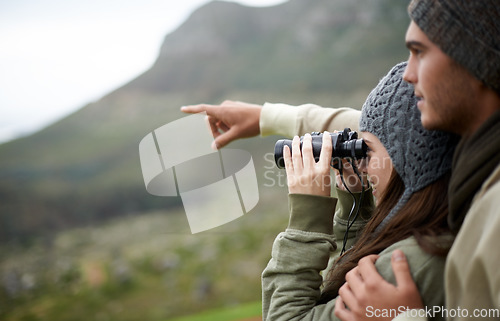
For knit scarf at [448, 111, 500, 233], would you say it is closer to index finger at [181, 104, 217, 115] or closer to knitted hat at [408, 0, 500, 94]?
knitted hat at [408, 0, 500, 94]

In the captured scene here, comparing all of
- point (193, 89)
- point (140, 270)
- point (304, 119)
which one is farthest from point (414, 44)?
point (193, 89)

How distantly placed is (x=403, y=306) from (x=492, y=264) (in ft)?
0.87

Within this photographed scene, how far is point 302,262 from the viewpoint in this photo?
1215 millimetres

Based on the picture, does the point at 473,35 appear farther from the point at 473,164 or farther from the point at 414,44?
the point at 473,164

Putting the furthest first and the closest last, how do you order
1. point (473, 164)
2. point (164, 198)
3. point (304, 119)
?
point (164, 198) < point (304, 119) < point (473, 164)

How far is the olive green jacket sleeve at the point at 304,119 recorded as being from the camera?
72.6 inches

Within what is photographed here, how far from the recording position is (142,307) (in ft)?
28.3

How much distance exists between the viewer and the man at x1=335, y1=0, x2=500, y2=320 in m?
0.88

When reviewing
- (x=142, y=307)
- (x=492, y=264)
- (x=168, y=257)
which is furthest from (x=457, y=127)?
(x=168, y=257)

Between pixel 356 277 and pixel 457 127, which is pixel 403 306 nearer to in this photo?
pixel 356 277

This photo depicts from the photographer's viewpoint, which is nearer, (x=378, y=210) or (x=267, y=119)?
(x=378, y=210)

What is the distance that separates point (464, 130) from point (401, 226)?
0.29m

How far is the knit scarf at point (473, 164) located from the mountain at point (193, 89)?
362 inches

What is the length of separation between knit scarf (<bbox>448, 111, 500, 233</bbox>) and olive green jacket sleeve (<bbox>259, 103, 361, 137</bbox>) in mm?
807
